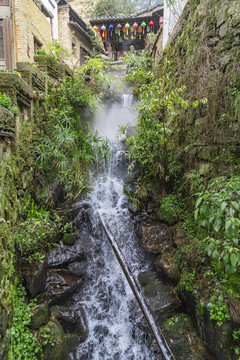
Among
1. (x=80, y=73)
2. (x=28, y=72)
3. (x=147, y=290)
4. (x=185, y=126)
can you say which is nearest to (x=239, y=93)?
(x=185, y=126)

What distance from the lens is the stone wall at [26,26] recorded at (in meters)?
9.85

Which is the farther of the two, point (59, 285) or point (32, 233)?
point (59, 285)

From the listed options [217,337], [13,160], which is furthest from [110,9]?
[217,337]

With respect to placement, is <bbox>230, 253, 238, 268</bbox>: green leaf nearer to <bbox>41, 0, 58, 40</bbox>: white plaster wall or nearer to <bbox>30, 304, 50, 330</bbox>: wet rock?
<bbox>30, 304, 50, 330</bbox>: wet rock

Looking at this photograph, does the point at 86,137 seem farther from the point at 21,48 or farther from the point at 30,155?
the point at 21,48

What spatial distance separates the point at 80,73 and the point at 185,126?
4.42 metres

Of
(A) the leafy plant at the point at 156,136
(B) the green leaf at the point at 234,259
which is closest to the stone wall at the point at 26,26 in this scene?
(A) the leafy plant at the point at 156,136

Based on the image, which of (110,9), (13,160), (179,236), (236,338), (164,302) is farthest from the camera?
(110,9)

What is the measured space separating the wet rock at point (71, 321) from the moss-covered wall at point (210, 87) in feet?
12.7

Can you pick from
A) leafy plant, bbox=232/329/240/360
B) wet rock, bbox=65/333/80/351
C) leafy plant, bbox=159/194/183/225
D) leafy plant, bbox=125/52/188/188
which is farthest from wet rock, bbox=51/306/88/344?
leafy plant, bbox=125/52/188/188

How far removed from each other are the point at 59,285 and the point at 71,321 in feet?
2.36

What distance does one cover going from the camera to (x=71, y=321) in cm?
469

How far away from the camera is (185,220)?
17.9 feet

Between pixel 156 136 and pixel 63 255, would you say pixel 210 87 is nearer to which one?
pixel 156 136
